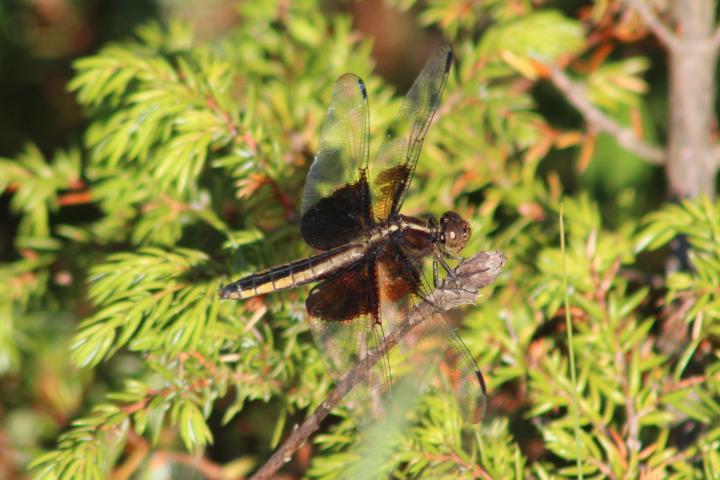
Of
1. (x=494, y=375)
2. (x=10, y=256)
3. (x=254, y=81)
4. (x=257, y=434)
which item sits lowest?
(x=494, y=375)

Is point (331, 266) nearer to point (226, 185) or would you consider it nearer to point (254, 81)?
point (226, 185)

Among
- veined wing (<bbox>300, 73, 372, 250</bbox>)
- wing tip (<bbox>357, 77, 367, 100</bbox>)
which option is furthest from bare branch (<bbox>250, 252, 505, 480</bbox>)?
wing tip (<bbox>357, 77, 367, 100</bbox>)

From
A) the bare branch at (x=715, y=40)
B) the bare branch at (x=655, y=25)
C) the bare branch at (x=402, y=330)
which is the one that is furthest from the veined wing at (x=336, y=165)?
the bare branch at (x=715, y=40)

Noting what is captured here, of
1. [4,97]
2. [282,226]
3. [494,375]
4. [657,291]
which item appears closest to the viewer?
[494,375]

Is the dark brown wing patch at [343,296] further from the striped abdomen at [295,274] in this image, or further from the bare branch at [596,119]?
the bare branch at [596,119]

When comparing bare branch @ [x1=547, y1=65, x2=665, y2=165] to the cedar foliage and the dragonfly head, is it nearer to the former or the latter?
the cedar foliage

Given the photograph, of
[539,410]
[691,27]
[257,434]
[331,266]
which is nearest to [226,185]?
[331,266]
